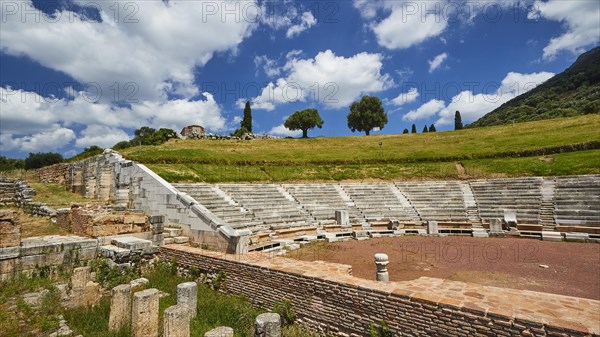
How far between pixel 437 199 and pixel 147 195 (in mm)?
18863

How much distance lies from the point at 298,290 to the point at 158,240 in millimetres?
6711

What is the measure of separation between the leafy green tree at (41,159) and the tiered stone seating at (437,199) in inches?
2176

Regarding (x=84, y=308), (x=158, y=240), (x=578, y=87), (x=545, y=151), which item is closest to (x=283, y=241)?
(x=158, y=240)

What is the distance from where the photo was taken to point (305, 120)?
65875mm

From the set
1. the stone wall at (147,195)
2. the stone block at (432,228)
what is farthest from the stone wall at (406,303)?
the stone block at (432,228)

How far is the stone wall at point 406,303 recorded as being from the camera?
169 inches

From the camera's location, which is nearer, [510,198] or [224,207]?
[224,207]

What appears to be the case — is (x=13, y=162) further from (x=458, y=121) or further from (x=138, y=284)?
(x=458, y=121)

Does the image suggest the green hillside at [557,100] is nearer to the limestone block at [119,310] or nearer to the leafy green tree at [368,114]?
the leafy green tree at [368,114]

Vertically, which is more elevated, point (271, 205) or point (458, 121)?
point (458, 121)

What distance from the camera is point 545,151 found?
2622cm

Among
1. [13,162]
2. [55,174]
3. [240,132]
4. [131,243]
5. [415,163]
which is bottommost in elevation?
[131,243]

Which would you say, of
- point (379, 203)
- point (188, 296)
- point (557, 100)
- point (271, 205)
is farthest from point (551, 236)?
point (557, 100)

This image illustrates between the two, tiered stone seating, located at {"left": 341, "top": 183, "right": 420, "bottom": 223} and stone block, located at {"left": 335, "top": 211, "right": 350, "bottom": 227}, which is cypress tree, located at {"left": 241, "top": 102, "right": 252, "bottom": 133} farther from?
stone block, located at {"left": 335, "top": 211, "right": 350, "bottom": 227}
